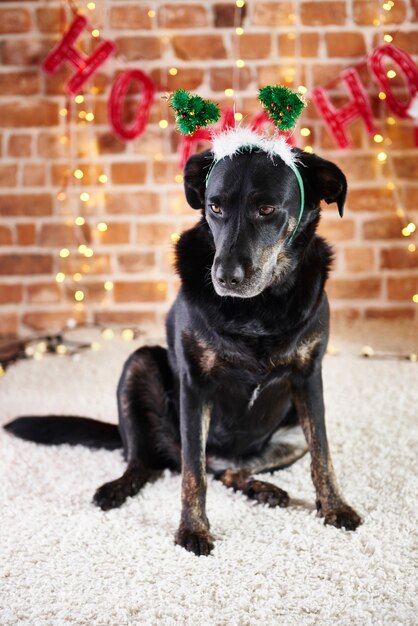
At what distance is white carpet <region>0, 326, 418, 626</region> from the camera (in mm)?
1299

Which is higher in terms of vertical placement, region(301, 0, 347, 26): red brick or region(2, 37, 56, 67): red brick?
region(301, 0, 347, 26): red brick

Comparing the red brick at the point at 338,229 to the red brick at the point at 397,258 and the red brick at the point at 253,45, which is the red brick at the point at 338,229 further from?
the red brick at the point at 253,45

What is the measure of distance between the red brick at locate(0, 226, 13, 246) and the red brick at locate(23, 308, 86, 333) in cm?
35

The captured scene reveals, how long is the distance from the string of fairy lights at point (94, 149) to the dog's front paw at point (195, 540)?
2.07 metres

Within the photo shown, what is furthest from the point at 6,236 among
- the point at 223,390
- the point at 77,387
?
the point at 223,390

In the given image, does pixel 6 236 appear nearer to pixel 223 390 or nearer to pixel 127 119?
pixel 127 119

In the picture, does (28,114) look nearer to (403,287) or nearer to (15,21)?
(15,21)

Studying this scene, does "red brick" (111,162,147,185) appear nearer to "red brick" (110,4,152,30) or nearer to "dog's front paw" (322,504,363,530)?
"red brick" (110,4,152,30)

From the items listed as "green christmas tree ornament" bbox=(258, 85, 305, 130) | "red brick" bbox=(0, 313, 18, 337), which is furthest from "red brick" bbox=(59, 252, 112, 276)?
"green christmas tree ornament" bbox=(258, 85, 305, 130)

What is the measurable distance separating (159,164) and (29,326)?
3.25 feet

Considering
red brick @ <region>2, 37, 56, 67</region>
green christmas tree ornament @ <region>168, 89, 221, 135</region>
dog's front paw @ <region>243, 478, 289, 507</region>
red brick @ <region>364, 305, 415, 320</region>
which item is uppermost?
red brick @ <region>2, 37, 56, 67</region>

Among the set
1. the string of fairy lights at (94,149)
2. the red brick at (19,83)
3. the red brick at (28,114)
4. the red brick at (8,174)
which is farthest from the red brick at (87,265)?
the red brick at (19,83)

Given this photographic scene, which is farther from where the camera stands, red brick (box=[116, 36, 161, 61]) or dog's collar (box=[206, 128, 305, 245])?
red brick (box=[116, 36, 161, 61])

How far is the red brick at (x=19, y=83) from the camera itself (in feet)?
11.3
